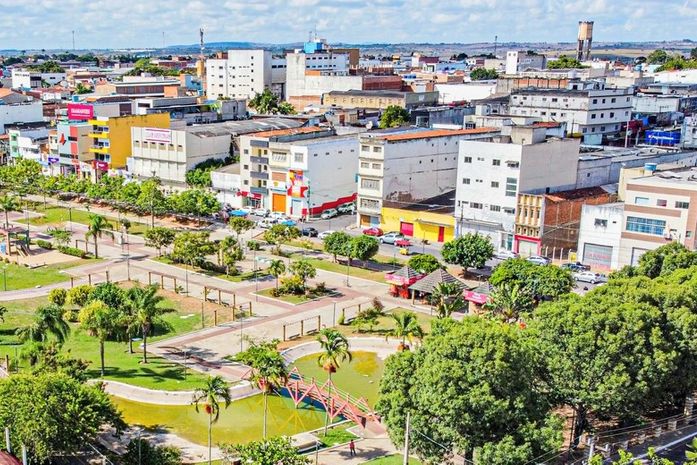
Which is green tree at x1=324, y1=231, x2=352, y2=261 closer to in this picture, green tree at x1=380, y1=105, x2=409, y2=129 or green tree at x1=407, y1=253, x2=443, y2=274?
green tree at x1=407, y1=253, x2=443, y2=274

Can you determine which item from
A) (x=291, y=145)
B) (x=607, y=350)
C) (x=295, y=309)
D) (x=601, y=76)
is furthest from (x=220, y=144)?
(x=601, y=76)

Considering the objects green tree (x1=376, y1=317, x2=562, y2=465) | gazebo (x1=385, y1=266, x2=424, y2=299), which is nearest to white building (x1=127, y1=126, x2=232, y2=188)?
gazebo (x1=385, y1=266, x2=424, y2=299)

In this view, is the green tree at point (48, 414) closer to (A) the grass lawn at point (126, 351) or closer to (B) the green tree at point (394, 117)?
(A) the grass lawn at point (126, 351)

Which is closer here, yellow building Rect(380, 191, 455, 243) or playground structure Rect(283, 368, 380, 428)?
playground structure Rect(283, 368, 380, 428)

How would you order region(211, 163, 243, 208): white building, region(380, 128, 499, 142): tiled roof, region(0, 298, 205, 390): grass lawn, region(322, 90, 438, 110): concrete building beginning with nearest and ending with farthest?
region(0, 298, 205, 390): grass lawn
region(380, 128, 499, 142): tiled roof
region(211, 163, 243, 208): white building
region(322, 90, 438, 110): concrete building

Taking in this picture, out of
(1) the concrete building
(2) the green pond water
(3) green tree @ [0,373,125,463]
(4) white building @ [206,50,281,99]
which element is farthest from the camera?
(4) white building @ [206,50,281,99]
